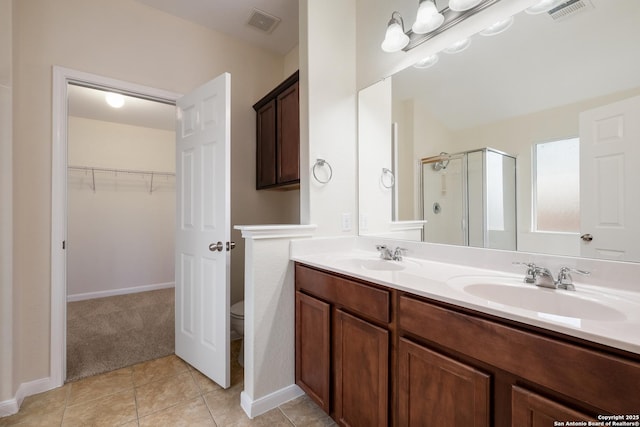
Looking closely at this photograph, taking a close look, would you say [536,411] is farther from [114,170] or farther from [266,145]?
[114,170]

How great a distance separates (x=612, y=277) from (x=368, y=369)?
99cm

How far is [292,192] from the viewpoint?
2832 millimetres

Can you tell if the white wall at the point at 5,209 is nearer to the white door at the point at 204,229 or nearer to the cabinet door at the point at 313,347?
the white door at the point at 204,229

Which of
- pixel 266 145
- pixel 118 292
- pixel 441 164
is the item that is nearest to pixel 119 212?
pixel 118 292

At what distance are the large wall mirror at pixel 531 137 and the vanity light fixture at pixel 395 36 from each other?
157mm

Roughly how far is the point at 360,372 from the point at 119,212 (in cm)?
420

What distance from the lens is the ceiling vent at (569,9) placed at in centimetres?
110

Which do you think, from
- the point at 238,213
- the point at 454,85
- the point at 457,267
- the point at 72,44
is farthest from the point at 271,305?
the point at 72,44

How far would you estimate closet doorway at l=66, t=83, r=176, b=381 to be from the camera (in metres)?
3.24

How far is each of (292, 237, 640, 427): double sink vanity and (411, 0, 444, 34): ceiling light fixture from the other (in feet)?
4.10

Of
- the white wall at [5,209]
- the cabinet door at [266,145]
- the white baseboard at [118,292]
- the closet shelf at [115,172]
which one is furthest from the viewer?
the closet shelf at [115,172]

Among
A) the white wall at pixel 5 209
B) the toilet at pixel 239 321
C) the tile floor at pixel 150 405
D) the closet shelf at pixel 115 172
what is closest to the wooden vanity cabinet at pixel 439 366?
the tile floor at pixel 150 405

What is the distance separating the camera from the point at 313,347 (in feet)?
5.05

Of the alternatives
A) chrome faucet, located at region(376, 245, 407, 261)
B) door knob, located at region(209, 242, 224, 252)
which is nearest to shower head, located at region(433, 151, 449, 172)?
chrome faucet, located at region(376, 245, 407, 261)
